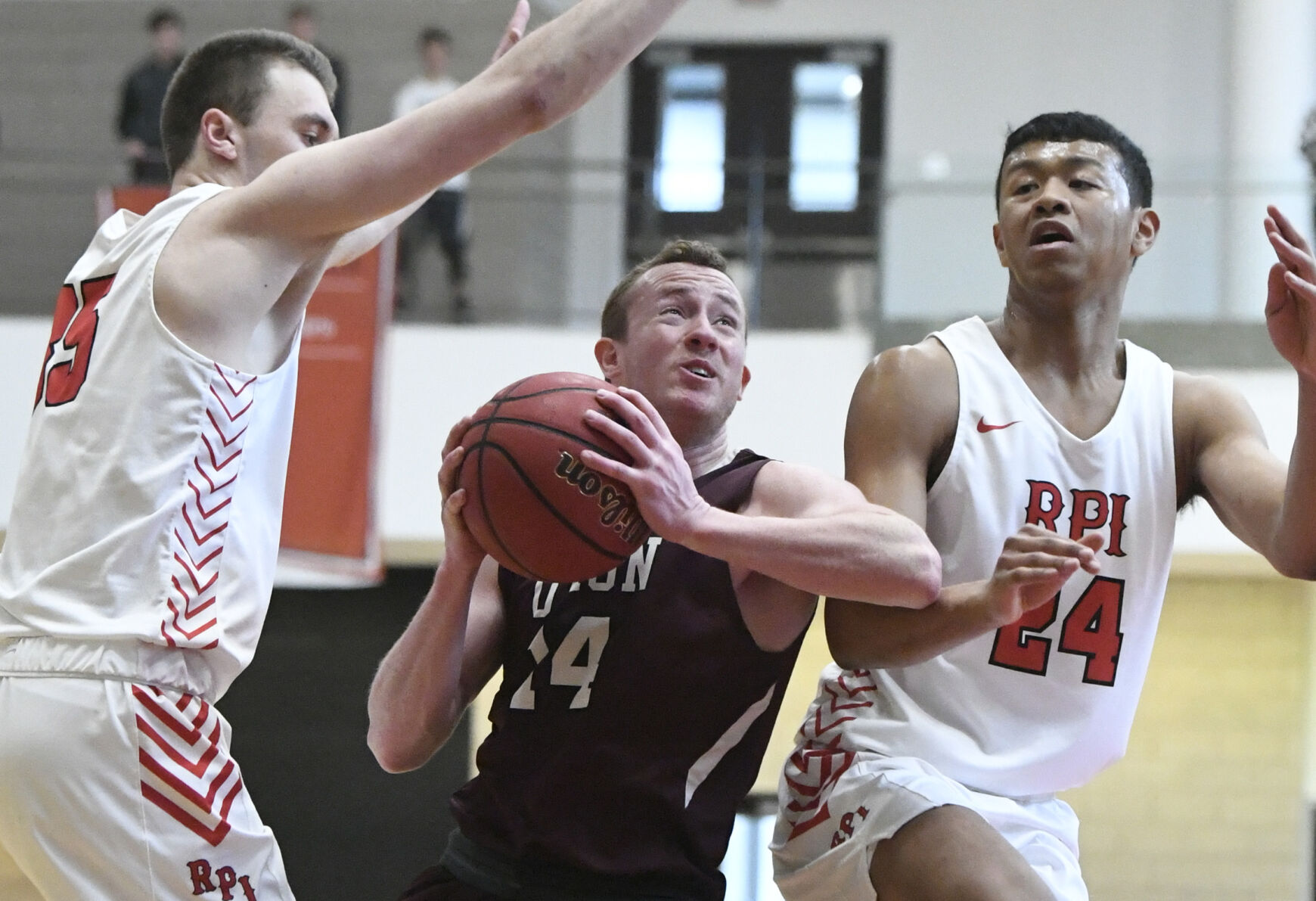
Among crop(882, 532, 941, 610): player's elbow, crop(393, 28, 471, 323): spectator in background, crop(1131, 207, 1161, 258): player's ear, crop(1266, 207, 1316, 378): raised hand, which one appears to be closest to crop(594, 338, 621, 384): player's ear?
crop(882, 532, 941, 610): player's elbow

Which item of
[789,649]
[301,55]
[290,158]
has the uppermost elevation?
[301,55]

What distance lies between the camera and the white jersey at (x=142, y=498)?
2764 mm

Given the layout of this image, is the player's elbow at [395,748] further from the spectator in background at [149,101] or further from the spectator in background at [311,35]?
the spectator in background at [311,35]

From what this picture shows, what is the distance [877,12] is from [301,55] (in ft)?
38.1

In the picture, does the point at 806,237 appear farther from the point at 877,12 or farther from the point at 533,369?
the point at 877,12

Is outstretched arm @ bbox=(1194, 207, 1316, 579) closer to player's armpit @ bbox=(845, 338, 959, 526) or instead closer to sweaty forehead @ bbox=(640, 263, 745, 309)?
player's armpit @ bbox=(845, 338, 959, 526)

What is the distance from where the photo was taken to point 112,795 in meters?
2.68

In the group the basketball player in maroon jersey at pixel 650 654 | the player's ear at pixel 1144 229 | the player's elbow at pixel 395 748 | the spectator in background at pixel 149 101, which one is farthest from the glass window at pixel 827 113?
the player's elbow at pixel 395 748

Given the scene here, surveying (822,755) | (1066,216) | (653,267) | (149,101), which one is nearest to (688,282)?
(653,267)

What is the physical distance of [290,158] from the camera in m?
2.85

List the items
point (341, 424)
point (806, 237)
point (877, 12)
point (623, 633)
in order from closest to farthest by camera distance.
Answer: point (623, 633) → point (341, 424) → point (806, 237) → point (877, 12)

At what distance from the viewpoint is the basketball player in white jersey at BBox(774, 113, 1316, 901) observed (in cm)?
333

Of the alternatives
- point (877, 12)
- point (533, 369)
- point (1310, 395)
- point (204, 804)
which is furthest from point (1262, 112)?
point (204, 804)

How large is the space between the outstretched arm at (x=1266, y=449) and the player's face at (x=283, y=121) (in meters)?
2.03
